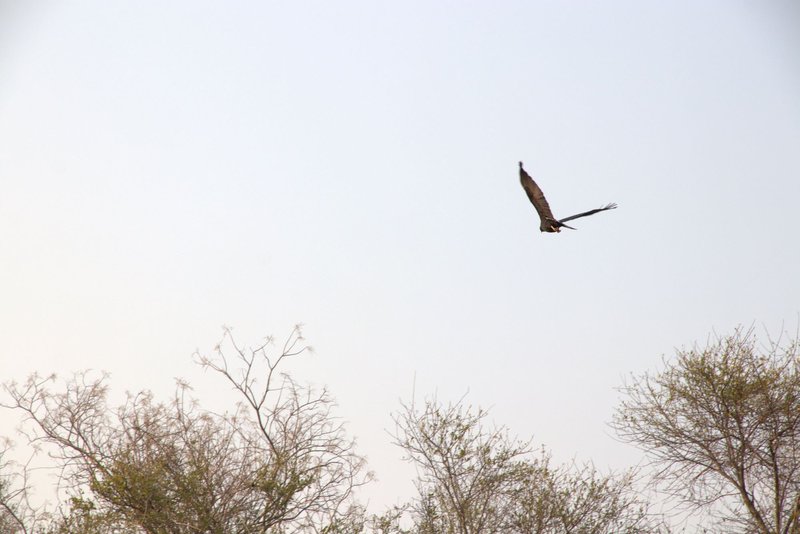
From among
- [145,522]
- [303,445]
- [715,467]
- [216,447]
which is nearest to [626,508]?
[715,467]

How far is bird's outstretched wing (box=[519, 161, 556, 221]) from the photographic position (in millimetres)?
13867

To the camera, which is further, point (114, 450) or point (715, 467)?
point (715, 467)

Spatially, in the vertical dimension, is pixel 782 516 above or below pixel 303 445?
below

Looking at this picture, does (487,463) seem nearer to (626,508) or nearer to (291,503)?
(626,508)

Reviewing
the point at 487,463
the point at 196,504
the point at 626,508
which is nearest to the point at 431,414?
the point at 487,463

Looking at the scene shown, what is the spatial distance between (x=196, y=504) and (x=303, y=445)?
11.0 feet

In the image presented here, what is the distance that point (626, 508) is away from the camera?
24.0 m

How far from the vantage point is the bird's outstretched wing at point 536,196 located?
13.9 meters

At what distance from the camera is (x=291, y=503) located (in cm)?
1909

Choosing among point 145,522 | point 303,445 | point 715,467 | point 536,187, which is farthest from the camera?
point 715,467

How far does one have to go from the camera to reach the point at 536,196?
1398 centimetres

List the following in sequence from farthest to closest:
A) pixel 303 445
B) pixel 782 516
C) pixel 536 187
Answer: pixel 782 516
pixel 303 445
pixel 536 187

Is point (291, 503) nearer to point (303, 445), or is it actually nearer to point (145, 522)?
point (303, 445)

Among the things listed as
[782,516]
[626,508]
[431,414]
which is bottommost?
[782,516]
